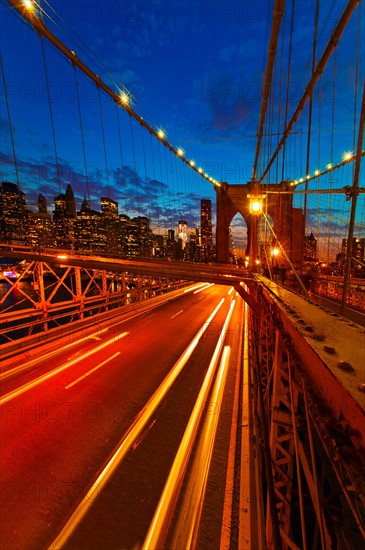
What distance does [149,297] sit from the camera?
21812 millimetres

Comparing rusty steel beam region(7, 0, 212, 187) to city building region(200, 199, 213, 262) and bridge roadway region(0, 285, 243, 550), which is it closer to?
bridge roadway region(0, 285, 243, 550)

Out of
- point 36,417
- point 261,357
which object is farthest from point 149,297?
point 261,357

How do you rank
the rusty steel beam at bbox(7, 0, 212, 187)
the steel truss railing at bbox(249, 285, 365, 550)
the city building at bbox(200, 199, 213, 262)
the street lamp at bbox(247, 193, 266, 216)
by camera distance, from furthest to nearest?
the city building at bbox(200, 199, 213, 262)
the rusty steel beam at bbox(7, 0, 212, 187)
the street lamp at bbox(247, 193, 266, 216)
the steel truss railing at bbox(249, 285, 365, 550)

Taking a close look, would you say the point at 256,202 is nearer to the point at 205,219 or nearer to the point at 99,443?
the point at 99,443

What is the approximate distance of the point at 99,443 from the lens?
5.49 m

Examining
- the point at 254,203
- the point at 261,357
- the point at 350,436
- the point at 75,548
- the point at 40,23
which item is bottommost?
the point at 75,548

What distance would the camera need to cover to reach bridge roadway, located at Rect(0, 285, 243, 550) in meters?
3.93

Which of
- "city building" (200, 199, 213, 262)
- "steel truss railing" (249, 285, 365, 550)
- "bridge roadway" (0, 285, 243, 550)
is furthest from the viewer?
"city building" (200, 199, 213, 262)

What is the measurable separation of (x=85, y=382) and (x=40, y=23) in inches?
515

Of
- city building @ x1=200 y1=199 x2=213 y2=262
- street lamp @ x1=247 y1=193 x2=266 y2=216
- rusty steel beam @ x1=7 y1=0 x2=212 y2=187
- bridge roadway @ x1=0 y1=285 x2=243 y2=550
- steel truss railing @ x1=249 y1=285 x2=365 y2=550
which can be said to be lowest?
bridge roadway @ x1=0 y1=285 x2=243 y2=550

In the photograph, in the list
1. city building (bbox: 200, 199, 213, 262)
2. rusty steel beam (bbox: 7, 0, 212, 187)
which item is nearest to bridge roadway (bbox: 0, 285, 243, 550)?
rusty steel beam (bbox: 7, 0, 212, 187)

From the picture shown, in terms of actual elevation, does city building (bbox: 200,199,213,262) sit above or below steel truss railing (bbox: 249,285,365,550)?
above

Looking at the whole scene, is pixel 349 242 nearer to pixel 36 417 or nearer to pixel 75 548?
pixel 75 548

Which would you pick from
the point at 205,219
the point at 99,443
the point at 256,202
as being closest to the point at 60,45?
the point at 256,202
